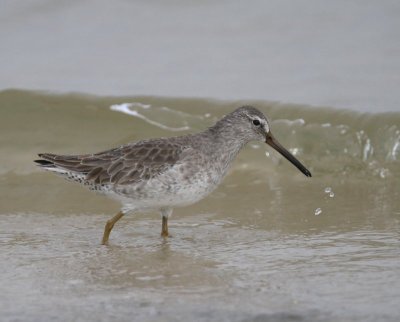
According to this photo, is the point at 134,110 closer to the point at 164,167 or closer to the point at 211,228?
the point at 211,228

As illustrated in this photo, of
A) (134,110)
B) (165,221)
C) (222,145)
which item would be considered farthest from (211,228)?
(134,110)

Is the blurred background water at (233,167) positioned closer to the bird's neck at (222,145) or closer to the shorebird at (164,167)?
the shorebird at (164,167)

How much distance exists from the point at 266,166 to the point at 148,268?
12.4 ft

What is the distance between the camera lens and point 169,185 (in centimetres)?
734

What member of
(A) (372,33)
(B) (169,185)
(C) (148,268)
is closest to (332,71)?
(A) (372,33)

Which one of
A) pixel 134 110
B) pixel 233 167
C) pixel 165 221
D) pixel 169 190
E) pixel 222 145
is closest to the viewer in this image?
pixel 169 190

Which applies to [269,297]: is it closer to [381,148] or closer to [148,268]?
[148,268]

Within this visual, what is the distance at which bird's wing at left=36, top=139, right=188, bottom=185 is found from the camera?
24.5 feet

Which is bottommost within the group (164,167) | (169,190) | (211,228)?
(211,228)

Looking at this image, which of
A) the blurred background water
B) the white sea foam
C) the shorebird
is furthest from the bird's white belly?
the white sea foam

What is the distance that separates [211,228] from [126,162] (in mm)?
977

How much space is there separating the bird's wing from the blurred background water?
1.75 feet

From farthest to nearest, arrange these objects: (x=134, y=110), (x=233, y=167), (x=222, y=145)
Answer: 1. (x=134, y=110)
2. (x=233, y=167)
3. (x=222, y=145)

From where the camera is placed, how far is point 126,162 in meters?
7.66
